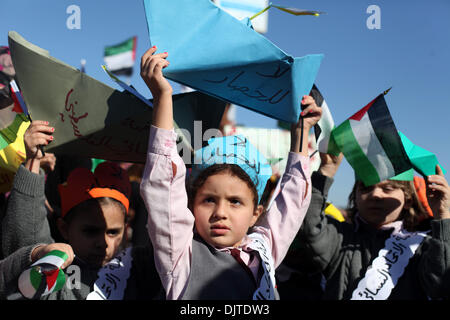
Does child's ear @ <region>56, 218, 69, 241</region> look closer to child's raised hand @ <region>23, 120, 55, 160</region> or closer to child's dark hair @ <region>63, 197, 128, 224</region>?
child's dark hair @ <region>63, 197, 128, 224</region>

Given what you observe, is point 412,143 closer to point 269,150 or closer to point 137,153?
point 269,150

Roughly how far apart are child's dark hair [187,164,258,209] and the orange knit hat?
0.56 metres

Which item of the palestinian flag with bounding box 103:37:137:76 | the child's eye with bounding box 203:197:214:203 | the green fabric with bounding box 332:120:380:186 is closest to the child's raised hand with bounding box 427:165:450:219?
the green fabric with bounding box 332:120:380:186

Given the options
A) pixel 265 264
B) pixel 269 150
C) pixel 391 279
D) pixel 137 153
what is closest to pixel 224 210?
pixel 265 264

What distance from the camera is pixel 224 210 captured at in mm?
1647

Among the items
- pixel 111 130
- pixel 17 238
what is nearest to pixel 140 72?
pixel 111 130

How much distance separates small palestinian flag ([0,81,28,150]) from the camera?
2.06 meters

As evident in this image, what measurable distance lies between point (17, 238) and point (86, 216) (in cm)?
39

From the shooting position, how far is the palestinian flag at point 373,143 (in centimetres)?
211
